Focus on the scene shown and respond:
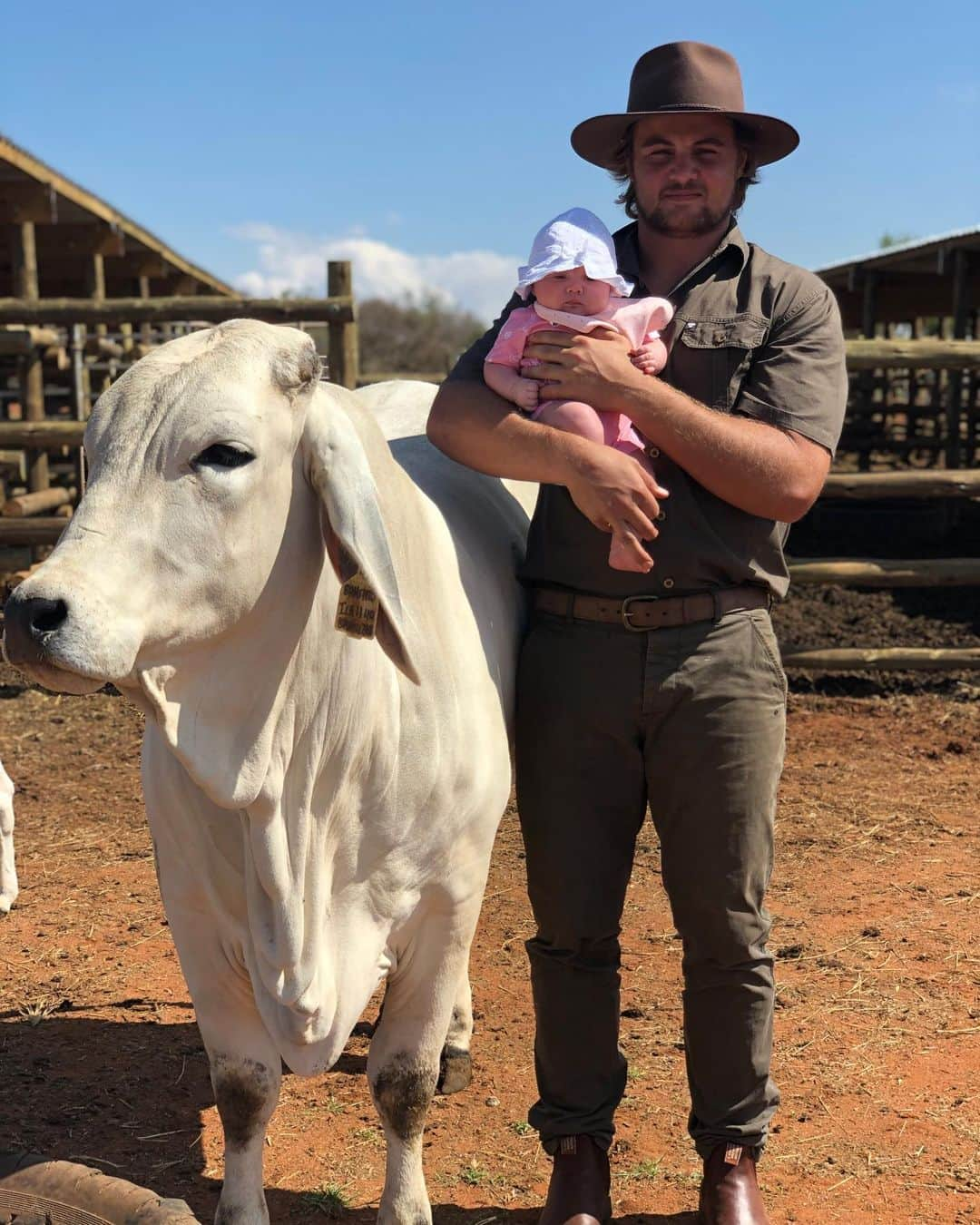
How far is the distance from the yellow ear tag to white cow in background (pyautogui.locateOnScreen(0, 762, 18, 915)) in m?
2.45

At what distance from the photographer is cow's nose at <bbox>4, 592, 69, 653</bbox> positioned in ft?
5.93

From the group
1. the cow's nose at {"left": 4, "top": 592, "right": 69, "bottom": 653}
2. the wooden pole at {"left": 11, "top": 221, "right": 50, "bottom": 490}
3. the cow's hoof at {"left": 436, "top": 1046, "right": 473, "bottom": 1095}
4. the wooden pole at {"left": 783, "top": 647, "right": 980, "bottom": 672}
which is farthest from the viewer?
the wooden pole at {"left": 11, "top": 221, "right": 50, "bottom": 490}

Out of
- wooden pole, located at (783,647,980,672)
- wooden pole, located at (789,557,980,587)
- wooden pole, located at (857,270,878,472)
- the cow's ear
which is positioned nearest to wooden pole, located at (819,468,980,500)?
wooden pole, located at (789,557,980,587)

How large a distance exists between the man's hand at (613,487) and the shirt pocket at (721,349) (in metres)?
0.28

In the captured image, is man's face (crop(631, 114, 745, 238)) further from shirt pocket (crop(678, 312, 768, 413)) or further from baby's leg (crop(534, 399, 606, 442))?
baby's leg (crop(534, 399, 606, 442))

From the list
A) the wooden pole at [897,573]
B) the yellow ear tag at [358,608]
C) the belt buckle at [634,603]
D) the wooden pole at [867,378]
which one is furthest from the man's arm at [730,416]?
the wooden pole at [867,378]

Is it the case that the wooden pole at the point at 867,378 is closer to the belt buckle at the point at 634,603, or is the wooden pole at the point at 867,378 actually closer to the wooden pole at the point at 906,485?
the wooden pole at the point at 906,485

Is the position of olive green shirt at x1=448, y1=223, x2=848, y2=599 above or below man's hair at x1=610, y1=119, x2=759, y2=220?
below

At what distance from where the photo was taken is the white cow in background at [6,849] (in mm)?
4262

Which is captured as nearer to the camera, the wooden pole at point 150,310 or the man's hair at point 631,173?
the man's hair at point 631,173

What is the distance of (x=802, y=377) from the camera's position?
2.64 meters

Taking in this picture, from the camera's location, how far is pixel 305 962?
2428 mm

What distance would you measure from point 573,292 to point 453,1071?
2.03m

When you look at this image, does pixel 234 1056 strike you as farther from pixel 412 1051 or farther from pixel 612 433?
pixel 612 433
